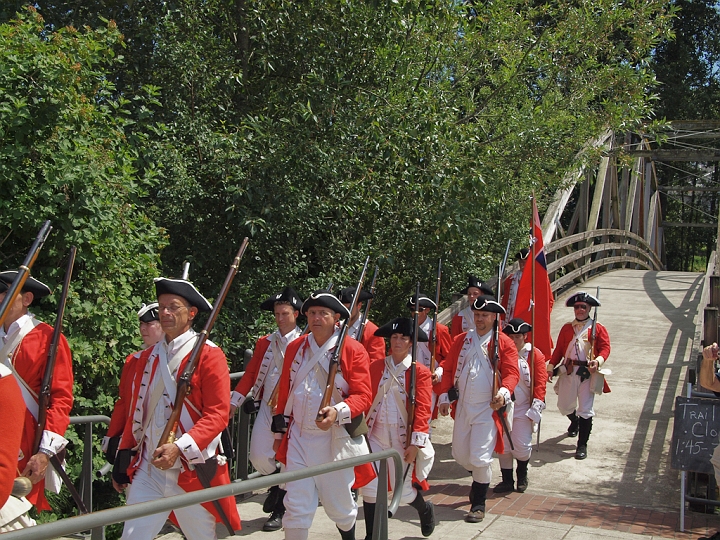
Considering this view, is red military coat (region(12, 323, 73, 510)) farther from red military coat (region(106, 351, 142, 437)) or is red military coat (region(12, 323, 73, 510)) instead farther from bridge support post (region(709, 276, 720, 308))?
bridge support post (region(709, 276, 720, 308))

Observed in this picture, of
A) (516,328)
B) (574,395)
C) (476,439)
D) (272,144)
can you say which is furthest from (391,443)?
(272,144)

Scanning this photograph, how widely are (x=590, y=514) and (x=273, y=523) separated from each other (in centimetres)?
268

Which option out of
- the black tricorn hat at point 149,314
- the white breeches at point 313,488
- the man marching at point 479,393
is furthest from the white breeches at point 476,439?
the black tricorn hat at point 149,314

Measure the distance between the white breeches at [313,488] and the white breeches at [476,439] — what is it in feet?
6.12

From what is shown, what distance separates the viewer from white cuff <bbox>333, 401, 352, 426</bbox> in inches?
214

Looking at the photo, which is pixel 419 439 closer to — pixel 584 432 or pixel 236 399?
pixel 236 399

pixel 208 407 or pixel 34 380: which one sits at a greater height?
pixel 34 380

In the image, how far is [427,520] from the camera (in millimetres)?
6562

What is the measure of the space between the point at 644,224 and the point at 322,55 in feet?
75.7

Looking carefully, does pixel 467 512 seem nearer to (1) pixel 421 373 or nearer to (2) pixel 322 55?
(1) pixel 421 373

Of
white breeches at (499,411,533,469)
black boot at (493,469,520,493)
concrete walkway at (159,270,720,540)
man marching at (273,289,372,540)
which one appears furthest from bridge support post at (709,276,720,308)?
man marching at (273,289,372,540)

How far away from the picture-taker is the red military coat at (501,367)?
734 cm

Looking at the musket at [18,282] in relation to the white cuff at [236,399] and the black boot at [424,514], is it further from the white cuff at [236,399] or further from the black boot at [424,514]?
the black boot at [424,514]

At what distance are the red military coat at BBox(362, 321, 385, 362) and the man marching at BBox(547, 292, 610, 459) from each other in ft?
8.66
